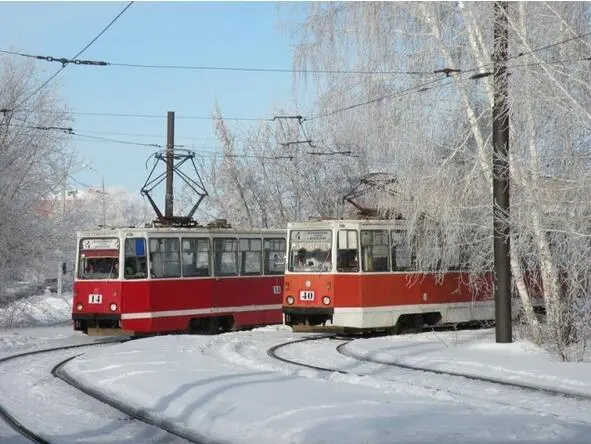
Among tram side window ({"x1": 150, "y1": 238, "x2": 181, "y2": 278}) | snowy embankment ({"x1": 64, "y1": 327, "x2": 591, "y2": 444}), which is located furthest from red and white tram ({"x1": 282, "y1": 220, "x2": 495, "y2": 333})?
snowy embankment ({"x1": 64, "y1": 327, "x2": 591, "y2": 444})

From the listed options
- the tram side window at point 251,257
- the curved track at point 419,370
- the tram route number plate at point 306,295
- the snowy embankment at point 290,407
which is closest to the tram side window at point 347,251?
the tram route number plate at point 306,295

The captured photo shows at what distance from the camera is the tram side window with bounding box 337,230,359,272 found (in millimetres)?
20703

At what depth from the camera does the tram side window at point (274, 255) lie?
24391 millimetres

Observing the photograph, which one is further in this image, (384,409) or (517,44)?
(517,44)

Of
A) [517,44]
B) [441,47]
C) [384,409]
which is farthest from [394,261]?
[384,409]

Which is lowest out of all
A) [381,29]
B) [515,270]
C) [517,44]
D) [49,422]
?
[49,422]

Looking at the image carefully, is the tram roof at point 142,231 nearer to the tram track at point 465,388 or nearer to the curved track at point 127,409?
the tram track at point 465,388

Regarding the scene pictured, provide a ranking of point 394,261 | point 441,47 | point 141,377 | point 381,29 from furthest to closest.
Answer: point 394,261
point 381,29
point 441,47
point 141,377

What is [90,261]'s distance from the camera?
21188 millimetres

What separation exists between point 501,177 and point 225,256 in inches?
340

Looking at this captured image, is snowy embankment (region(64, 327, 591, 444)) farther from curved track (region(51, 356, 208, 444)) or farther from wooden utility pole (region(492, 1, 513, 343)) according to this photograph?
wooden utility pole (region(492, 1, 513, 343))

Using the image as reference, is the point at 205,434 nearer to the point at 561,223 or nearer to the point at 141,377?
the point at 141,377

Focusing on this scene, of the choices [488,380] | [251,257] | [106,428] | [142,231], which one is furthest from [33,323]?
[106,428]

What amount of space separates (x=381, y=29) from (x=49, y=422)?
12.8 metres
